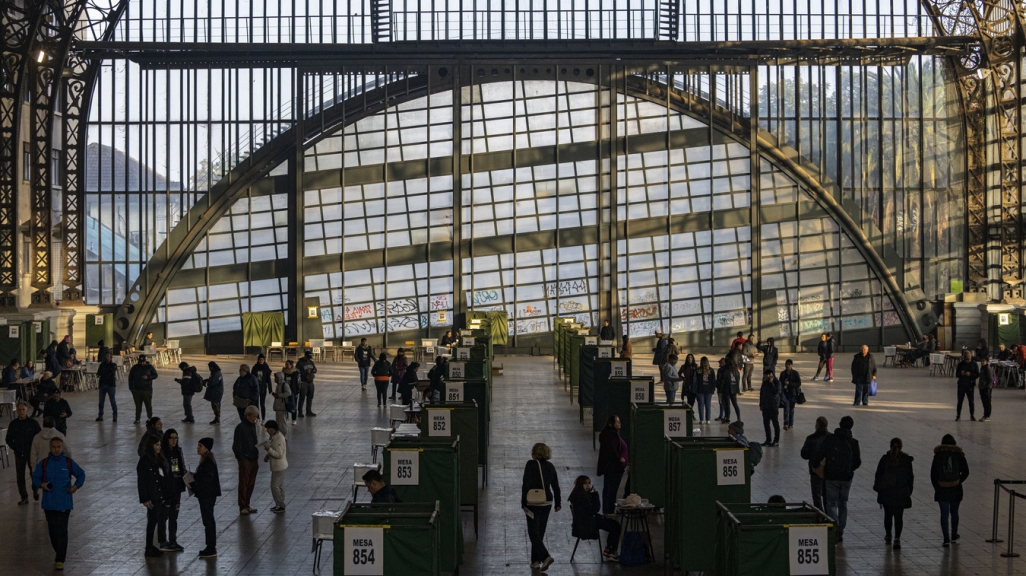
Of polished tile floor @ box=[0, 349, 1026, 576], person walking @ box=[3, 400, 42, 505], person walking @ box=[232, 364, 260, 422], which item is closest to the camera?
polished tile floor @ box=[0, 349, 1026, 576]

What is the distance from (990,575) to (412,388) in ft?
46.5

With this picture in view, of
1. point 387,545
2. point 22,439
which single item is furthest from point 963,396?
point 387,545

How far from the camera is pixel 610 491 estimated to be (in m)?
15.9

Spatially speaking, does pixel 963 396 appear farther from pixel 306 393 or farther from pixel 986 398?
pixel 306 393

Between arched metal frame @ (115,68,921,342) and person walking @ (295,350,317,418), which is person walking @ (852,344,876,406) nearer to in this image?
person walking @ (295,350,317,418)

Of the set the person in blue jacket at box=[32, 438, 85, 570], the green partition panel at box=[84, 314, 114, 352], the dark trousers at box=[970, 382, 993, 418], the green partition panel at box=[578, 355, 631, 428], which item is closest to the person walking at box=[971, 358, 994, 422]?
the dark trousers at box=[970, 382, 993, 418]

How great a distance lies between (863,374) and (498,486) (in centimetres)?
1327

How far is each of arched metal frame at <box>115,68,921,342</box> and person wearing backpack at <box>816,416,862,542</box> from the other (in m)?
32.8

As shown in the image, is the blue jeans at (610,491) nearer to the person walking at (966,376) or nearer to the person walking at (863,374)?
the person walking at (966,376)

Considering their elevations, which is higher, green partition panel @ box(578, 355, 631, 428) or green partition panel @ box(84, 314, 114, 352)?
green partition panel @ box(84, 314, 114, 352)

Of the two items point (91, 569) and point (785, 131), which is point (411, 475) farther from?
point (785, 131)

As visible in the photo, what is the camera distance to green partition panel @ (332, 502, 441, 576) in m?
10.3

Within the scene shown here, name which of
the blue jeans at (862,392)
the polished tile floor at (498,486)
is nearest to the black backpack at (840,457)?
the polished tile floor at (498,486)

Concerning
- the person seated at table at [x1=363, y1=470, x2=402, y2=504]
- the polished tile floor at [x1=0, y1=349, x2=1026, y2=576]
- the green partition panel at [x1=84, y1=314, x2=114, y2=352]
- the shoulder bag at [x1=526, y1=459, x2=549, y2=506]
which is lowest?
the polished tile floor at [x1=0, y1=349, x2=1026, y2=576]
